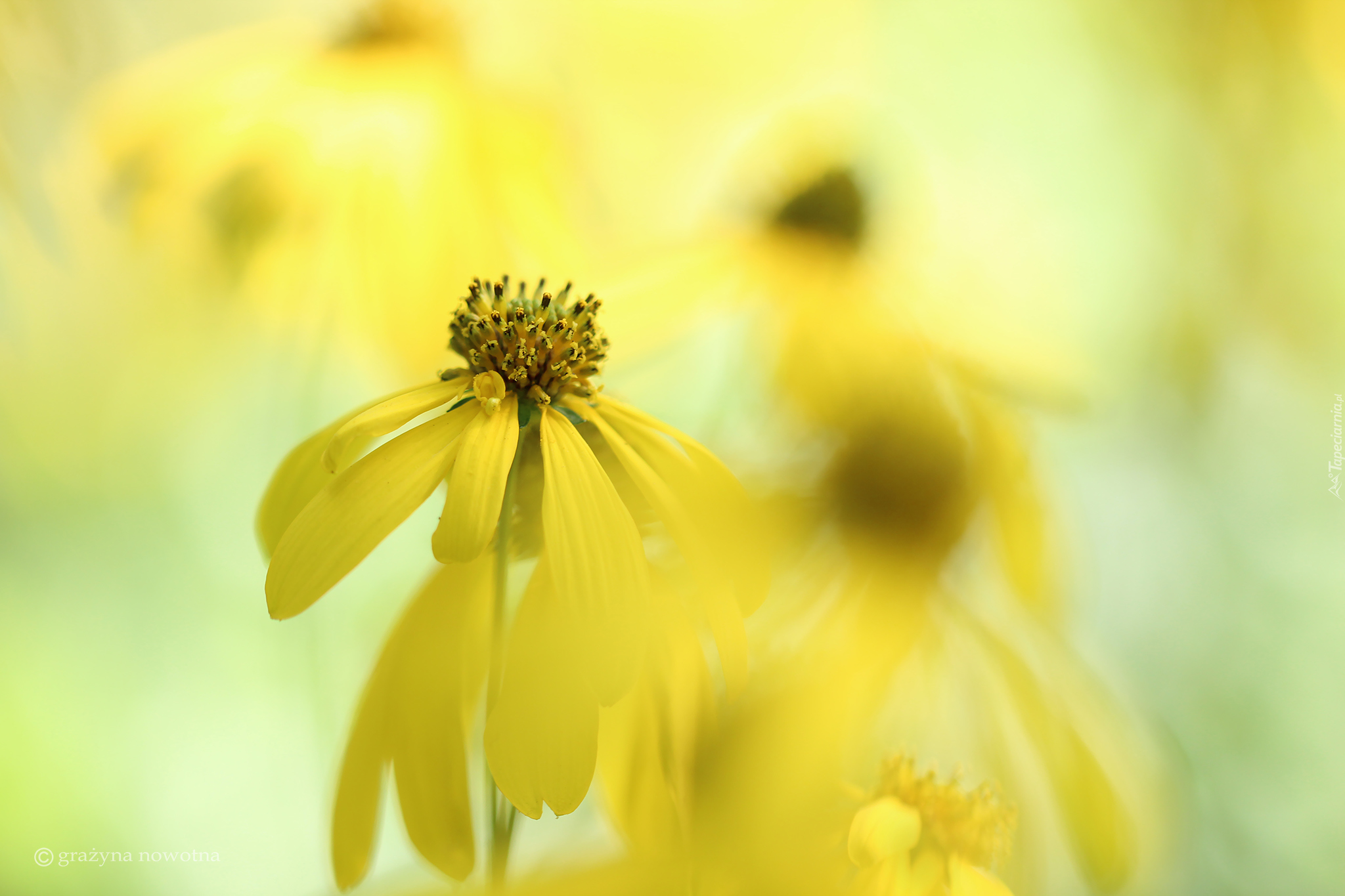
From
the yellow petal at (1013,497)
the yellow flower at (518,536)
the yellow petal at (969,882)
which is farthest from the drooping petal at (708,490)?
the yellow petal at (1013,497)

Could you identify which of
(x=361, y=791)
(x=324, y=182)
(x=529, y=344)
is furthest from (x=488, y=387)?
(x=324, y=182)

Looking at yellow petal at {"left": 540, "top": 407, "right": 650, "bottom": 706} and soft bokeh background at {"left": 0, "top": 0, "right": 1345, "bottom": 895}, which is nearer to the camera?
yellow petal at {"left": 540, "top": 407, "right": 650, "bottom": 706}

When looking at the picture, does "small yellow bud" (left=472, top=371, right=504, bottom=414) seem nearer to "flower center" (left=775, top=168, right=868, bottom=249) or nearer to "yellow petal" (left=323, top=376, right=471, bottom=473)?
"yellow petal" (left=323, top=376, right=471, bottom=473)

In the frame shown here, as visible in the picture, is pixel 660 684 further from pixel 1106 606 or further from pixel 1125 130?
pixel 1125 130

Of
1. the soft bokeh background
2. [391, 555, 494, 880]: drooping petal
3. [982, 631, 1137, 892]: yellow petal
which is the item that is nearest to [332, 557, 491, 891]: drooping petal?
[391, 555, 494, 880]: drooping petal

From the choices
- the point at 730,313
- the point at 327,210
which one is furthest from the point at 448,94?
the point at 730,313

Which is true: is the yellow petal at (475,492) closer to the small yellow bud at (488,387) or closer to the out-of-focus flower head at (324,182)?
the small yellow bud at (488,387)

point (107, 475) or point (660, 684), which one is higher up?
point (107, 475)
